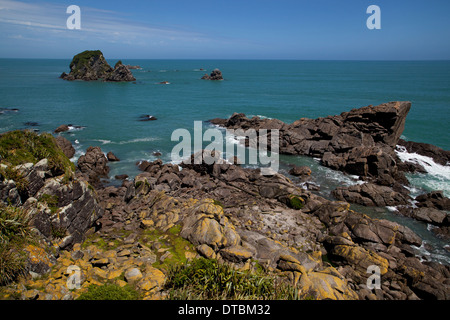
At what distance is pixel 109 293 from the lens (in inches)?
486

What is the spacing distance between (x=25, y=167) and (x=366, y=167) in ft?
136

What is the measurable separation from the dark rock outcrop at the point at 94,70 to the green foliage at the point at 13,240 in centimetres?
15445

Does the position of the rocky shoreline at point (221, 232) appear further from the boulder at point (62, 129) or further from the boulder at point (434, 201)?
the boulder at point (62, 129)

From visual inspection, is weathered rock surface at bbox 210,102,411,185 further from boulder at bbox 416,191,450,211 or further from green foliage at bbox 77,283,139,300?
green foliage at bbox 77,283,139,300

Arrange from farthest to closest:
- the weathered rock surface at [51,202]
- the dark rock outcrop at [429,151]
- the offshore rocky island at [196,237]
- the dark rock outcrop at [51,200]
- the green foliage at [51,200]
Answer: the dark rock outcrop at [429,151] → the green foliage at [51,200] → the weathered rock surface at [51,202] → the dark rock outcrop at [51,200] → the offshore rocky island at [196,237]

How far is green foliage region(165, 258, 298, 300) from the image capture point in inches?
473

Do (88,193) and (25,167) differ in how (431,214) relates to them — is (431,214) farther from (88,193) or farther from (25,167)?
(25,167)

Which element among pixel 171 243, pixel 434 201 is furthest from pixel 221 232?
pixel 434 201

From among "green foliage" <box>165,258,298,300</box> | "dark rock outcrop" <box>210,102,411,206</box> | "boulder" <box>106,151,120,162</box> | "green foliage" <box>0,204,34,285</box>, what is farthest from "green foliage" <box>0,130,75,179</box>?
"dark rock outcrop" <box>210,102,411,206</box>

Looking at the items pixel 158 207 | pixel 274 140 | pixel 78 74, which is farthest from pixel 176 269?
pixel 78 74

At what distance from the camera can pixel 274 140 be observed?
5209cm

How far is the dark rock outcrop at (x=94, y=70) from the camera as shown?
497 feet

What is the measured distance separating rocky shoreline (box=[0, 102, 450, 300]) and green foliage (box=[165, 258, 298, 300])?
1008 mm

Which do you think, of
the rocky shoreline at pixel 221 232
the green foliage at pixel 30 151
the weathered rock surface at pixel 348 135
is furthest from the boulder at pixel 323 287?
the weathered rock surface at pixel 348 135
